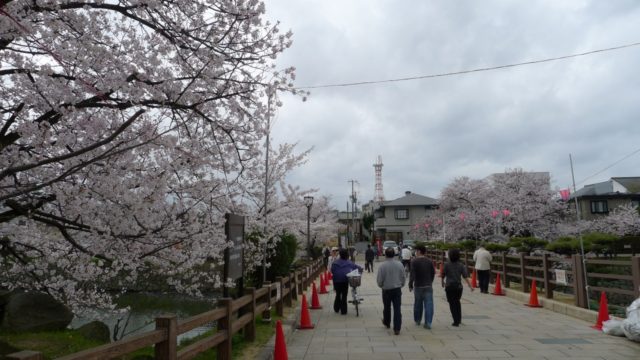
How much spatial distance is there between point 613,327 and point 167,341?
798 centimetres

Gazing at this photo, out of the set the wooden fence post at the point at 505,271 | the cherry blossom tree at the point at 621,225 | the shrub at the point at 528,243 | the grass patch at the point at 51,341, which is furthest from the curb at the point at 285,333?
the cherry blossom tree at the point at 621,225

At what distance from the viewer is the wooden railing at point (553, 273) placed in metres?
9.52

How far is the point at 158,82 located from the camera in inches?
239

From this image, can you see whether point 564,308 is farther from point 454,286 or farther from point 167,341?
point 167,341

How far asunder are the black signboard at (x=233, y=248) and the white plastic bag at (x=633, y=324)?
6583mm

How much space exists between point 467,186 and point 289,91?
46110 millimetres

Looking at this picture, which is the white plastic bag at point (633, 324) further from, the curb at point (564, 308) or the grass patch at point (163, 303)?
the grass patch at point (163, 303)

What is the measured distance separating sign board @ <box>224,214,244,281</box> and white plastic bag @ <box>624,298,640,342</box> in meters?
6.58

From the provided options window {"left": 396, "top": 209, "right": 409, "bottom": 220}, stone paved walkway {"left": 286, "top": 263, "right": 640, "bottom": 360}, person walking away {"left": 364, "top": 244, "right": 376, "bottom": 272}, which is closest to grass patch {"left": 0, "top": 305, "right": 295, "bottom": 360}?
stone paved walkway {"left": 286, "top": 263, "right": 640, "bottom": 360}

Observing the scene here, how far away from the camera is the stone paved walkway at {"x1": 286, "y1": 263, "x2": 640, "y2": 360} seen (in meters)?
7.44

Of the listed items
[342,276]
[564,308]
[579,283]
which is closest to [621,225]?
[564,308]

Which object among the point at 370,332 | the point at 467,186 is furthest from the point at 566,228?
the point at 370,332

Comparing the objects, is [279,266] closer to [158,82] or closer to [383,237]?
[158,82]

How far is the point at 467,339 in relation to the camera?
28.4ft
